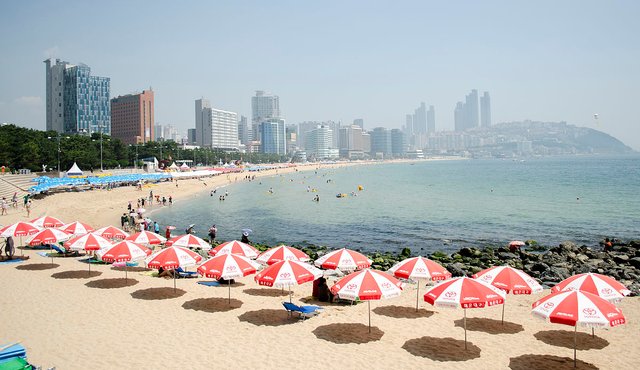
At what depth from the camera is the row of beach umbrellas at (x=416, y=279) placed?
9.21 meters

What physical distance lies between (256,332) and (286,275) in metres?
1.71

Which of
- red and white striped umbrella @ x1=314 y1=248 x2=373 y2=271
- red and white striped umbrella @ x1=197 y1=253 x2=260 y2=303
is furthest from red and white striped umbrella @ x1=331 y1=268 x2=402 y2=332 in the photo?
red and white striped umbrella @ x1=197 y1=253 x2=260 y2=303

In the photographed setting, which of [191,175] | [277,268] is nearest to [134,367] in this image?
[277,268]

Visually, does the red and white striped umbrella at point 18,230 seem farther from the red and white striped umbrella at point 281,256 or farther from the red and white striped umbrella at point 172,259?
the red and white striped umbrella at point 281,256

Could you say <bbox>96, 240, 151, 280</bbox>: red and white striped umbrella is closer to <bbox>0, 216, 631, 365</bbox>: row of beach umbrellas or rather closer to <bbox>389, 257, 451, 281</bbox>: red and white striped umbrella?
<bbox>0, 216, 631, 365</bbox>: row of beach umbrellas

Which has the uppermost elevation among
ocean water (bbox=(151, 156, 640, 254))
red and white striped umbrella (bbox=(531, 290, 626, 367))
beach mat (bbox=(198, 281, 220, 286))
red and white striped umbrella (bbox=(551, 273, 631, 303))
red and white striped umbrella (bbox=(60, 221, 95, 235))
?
red and white striped umbrella (bbox=(60, 221, 95, 235))

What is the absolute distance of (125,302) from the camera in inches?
574

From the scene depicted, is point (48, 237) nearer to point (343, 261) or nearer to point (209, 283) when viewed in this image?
point (209, 283)

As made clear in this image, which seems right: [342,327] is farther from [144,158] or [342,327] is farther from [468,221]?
[144,158]

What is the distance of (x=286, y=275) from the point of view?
12.3 m

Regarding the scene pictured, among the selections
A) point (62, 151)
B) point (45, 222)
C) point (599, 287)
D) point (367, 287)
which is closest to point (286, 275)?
point (367, 287)

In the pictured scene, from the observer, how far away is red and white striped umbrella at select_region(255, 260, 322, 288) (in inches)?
477

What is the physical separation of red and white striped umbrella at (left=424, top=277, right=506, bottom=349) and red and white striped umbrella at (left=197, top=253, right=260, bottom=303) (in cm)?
553

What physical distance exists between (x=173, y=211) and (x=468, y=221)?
1212 inches
